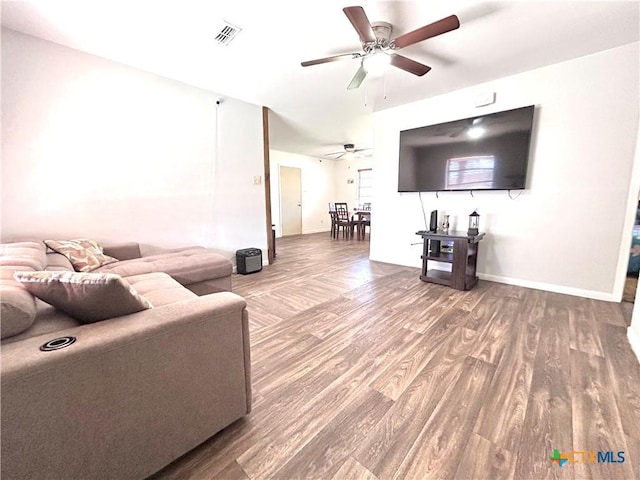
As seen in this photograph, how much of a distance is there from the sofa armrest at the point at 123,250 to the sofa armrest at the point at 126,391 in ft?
7.12

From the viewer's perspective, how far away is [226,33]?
2266 mm

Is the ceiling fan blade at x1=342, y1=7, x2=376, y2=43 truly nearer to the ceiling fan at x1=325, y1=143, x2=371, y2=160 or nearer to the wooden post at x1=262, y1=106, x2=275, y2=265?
the wooden post at x1=262, y1=106, x2=275, y2=265

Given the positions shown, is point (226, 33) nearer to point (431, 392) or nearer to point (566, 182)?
point (431, 392)

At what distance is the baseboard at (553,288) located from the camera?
270cm

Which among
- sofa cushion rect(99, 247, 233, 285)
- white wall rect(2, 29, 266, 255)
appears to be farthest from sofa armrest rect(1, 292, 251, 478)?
white wall rect(2, 29, 266, 255)

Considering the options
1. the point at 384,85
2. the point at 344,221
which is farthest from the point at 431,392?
the point at 344,221

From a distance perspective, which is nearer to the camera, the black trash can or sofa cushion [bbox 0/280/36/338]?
sofa cushion [bbox 0/280/36/338]

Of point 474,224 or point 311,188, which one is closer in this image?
point 474,224

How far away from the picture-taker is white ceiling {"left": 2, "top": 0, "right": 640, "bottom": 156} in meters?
1.95

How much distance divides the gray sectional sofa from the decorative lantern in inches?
115

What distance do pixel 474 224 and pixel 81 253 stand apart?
409 centimetres

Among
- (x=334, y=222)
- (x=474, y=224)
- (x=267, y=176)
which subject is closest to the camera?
(x=474, y=224)

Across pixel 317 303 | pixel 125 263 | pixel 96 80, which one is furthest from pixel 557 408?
pixel 96 80

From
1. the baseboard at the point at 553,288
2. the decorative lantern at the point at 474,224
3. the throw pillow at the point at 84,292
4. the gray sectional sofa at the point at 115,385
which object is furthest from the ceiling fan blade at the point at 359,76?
the baseboard at the point at 553,288
